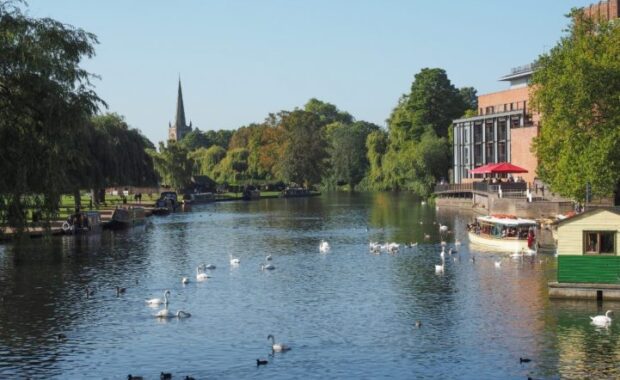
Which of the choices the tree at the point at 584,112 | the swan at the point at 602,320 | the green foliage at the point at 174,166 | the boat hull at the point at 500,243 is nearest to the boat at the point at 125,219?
the boat hull at the point at 500,243

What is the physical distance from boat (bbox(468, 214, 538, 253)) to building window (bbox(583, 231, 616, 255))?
2108 centimetres

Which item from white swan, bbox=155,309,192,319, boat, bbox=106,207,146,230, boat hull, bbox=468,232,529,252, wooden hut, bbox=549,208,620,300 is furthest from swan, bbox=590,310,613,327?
boat, bbox=106,207,146,230

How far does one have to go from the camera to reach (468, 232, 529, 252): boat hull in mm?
69175

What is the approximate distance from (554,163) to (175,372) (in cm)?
5501

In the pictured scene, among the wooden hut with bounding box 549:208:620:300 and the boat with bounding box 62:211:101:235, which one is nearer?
the wooden hut with bounding box 549:208:620:300

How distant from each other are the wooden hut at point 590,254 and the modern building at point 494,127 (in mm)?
92889

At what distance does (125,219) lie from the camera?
10112cm

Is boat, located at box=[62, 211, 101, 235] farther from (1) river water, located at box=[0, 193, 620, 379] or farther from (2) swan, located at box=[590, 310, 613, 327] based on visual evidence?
Result: (2) swan, located at box=[590, 310, 613, 327]

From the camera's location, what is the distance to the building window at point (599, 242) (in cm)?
4594

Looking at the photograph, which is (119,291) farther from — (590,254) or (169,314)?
(590,254)

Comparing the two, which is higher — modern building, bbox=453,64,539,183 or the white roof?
modern building, bbox=453,64,539,183

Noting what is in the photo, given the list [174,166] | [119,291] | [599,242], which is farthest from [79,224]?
[174,166]

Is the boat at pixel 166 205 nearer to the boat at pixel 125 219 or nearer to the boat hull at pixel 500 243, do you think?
the boat at pixel 125 219

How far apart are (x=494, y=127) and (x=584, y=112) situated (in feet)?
264
